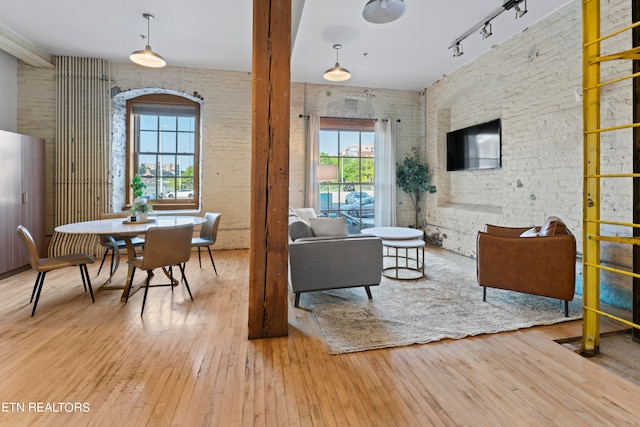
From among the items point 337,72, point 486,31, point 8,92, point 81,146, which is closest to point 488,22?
point 486,31

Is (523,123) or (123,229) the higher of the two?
(523,123)

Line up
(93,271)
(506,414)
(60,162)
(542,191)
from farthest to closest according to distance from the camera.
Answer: (60,162) < (93,271) < (542,191) < (506,414)

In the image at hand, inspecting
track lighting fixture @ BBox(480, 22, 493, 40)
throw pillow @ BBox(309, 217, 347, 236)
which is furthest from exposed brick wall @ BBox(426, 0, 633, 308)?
throw pillow @ BBox(309, 217, 347, 236)

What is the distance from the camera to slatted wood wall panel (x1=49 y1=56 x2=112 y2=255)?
→ 5277 mm

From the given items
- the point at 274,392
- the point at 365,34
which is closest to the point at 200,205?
the point at 365,34

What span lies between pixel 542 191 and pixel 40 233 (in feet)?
24.6

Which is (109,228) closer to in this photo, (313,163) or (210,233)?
(210,233)

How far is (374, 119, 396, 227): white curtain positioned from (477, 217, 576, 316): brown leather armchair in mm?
3561

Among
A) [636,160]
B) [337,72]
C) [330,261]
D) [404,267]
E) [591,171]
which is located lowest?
[404,267]

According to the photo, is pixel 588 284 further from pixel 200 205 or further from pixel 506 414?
pixel 200 205

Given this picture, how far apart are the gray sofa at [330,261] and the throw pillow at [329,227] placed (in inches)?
1.7

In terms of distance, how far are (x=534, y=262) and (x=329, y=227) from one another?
6.66 ft

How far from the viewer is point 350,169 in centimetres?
697

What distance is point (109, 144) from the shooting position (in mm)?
5516
